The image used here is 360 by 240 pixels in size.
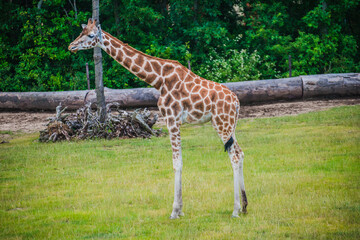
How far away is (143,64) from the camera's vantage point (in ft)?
26.4

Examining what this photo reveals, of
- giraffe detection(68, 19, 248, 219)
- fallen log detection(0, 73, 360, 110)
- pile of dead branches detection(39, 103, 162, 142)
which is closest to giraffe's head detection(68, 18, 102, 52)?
giraffe detection(68, 19, 248, 219)

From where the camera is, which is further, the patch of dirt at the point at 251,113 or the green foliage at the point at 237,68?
the green foliage at the point at 237,68

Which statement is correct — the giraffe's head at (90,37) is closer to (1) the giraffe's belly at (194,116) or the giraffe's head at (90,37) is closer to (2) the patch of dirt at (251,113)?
(1) the giraffe's belly at (194,116)

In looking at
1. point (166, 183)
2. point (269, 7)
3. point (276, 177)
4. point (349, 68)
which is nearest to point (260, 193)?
point (276, 177)

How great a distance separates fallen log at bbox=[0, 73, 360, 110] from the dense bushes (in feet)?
8.69

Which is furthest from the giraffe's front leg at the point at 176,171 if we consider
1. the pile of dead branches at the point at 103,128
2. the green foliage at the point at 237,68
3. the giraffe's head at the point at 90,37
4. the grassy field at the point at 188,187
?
the green foliage at the point at 237,68

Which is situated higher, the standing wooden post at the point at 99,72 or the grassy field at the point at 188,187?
the standing wooden post at the point at 99,72

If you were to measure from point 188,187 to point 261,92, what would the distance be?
38.0 ft

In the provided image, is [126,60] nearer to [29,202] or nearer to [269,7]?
[29,202]

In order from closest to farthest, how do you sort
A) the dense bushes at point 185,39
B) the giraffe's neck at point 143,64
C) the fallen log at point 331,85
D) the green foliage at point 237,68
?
the giraffe's neck at point 143,64
the fallen log at point 331,85
the green foliage at point 237,68
the dense bushes at point 185,39

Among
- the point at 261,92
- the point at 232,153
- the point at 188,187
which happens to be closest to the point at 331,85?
the point at 261,92

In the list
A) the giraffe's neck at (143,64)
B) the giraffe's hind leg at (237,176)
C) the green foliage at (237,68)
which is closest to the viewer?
the giraffe's hind leg at (237,176)

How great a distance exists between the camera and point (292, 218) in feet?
24.2

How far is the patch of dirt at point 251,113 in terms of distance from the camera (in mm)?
18047
